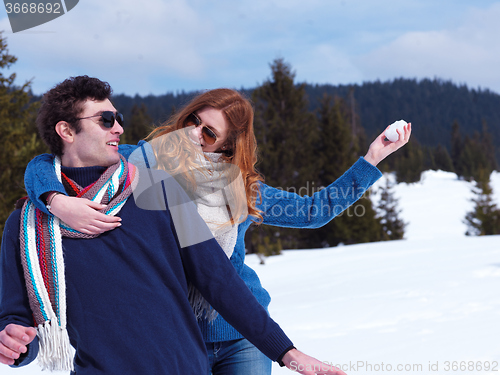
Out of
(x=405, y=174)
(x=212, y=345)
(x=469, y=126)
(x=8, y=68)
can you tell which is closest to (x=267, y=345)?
(x=212, y=345)

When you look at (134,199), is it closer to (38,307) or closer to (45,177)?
(45,177)

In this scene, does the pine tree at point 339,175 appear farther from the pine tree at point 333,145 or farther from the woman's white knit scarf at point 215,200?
the woman's white knit scarf at point 215,200

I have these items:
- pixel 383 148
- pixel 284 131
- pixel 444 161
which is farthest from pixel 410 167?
pixel 383 148

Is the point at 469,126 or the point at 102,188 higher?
→ the point at 469,126

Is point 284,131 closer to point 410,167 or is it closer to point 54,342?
point 54,342

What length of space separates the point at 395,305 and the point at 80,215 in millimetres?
4906

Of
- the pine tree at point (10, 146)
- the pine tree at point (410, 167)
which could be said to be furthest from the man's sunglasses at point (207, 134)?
the pine tree at point (410, 167)

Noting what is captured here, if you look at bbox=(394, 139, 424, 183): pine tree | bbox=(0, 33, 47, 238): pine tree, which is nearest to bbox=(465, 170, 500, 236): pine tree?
bbox=(0, 33, 47, 238): pine tree

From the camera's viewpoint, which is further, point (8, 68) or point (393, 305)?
point (8, 68)

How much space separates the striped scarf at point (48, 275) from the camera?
4.54 feet

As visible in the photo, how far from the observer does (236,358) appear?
1.83 meters

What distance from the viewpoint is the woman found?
1.83 m

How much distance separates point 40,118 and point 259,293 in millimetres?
1079

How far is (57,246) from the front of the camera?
4.59 feet
